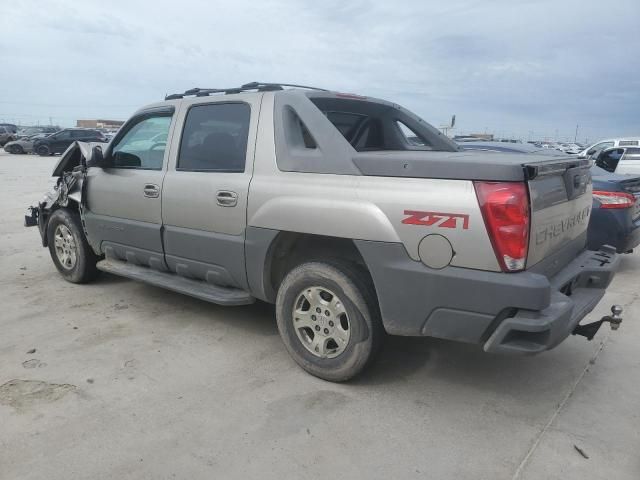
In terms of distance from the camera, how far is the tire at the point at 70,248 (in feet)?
17.1

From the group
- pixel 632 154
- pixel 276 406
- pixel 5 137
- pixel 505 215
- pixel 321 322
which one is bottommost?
pixel 276 406

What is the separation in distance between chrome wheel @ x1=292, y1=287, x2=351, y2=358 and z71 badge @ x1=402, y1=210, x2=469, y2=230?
742 mm

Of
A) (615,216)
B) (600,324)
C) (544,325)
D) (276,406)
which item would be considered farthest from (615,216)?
(276,406)

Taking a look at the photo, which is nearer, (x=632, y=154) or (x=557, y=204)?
(x=557, y=204)

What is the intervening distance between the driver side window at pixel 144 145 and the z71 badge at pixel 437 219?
2405 mm

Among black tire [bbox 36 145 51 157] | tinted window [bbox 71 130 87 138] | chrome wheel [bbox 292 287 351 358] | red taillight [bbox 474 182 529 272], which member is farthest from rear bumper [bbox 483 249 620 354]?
black tire [bbox 36 145 51 157]

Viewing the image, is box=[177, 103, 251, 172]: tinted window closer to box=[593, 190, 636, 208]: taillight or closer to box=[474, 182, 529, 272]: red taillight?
box=[474, 182, 529, 272]: red taillight

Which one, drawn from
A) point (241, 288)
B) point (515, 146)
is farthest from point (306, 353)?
point (515, 146)

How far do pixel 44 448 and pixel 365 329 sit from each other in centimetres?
184

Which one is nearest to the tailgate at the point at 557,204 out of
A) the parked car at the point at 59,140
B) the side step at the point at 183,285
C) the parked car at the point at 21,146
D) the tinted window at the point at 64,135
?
the side step at the point at 183,285

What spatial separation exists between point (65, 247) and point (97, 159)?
1342mm

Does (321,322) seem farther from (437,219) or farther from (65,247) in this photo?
(65,247)

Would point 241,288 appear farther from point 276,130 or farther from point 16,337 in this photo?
point 16,337

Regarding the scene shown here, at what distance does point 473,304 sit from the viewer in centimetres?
269
